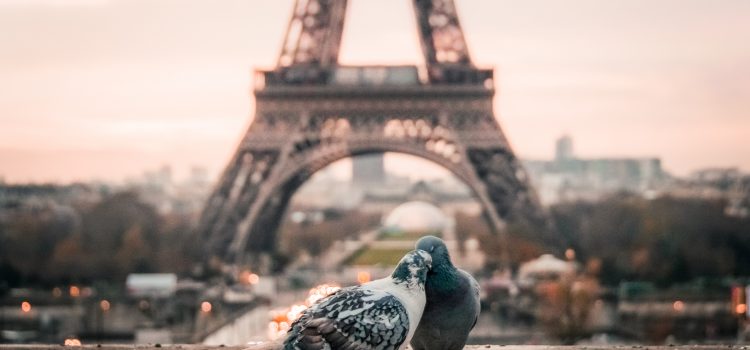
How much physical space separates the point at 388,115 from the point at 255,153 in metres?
3.54

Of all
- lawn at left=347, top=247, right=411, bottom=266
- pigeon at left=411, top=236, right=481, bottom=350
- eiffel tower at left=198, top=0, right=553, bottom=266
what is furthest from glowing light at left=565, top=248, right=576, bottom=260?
pigeon at left=411, top=236, right=481, bottom=350

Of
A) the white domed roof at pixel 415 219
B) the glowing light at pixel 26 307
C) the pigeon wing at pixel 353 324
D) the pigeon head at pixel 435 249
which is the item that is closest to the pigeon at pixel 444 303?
the pigeon head at pixel 435 249

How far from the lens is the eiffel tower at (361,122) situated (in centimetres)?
3534

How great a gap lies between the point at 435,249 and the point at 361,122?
28.7 metres

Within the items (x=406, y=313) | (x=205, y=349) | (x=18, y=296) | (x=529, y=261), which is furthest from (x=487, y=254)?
(x=406, y=313)

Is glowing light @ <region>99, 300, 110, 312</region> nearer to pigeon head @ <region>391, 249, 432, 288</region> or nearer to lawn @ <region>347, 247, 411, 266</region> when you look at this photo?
lawn @ <region>347, 247, 411, 266</region>

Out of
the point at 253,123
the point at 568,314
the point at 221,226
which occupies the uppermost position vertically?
the point at 253,123

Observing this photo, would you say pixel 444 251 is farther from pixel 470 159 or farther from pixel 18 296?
pixel 18 296

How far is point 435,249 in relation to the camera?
7797 mm

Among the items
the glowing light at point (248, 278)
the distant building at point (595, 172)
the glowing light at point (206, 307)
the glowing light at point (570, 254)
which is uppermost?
the distant building at point (595, 172)

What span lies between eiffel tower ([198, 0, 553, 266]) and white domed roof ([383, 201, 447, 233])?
195ft

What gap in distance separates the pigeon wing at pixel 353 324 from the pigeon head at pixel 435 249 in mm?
467

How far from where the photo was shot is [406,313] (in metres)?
7.43

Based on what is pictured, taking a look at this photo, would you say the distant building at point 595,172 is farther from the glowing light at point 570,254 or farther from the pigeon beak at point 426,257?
the pigeon beak at point 426,257
